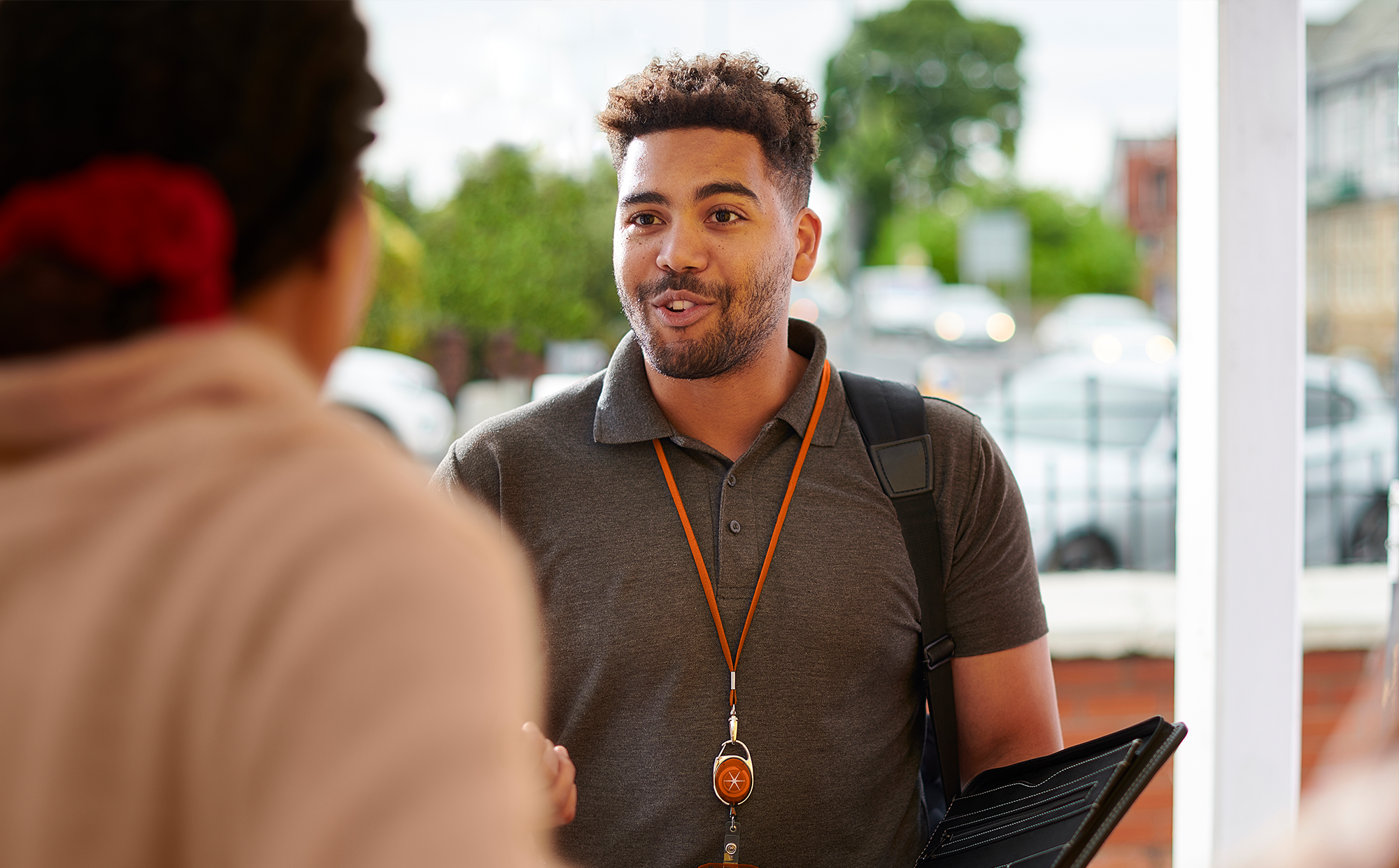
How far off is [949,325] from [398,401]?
25.7 meters

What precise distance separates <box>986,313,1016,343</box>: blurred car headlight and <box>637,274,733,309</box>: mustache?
3183 cm

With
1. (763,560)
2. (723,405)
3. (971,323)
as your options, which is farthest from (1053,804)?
(971,323)

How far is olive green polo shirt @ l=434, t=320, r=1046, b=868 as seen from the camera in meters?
1.81

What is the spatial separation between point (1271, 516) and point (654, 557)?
158cm

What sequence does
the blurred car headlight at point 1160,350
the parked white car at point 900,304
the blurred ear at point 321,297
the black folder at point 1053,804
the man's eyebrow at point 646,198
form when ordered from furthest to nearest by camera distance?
the parked white car at point 900,304, the blurred car headlight at point 1160,350, the man's eyebrow at point 646,198, the black folder at point 1053,804, the blurred ear at point 321,297

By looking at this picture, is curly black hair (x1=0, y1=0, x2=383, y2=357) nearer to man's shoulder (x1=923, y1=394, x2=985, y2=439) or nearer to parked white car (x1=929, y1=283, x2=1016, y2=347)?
man's shoulder (x1=923, y1=394, x2=985, y2=439)

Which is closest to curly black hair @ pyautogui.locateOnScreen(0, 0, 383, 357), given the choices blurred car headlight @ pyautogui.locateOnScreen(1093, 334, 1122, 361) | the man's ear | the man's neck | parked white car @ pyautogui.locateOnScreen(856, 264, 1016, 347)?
the man's neck

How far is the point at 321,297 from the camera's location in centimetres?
78

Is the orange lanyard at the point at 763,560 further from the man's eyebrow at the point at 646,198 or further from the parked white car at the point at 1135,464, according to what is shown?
the parked white car at the point at 1135,464

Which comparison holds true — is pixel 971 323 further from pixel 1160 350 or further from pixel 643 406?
pixel 643 406

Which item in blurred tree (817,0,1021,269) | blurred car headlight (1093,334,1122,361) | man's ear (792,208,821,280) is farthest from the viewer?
blurred tree (817,0,1021,269)

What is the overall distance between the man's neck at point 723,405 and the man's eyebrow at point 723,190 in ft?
0.96

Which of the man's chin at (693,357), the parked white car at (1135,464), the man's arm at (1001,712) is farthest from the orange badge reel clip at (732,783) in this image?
the parked white car at (1135,464)

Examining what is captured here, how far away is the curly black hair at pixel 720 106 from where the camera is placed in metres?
2.04
